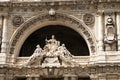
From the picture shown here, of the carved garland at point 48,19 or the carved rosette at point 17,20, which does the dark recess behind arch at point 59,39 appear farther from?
the carved rosette at point 17,20

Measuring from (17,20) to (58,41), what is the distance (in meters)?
2.60

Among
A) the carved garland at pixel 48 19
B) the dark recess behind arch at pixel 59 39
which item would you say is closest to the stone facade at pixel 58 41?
the carved garland at pixel 48 19

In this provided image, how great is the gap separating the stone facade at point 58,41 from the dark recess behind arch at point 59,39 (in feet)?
1.03

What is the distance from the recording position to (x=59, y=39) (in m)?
18.4

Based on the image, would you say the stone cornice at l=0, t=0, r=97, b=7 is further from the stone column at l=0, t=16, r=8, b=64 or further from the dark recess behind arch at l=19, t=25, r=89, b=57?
the dark recess behind arch at l=19, t=25, r=89, b=57

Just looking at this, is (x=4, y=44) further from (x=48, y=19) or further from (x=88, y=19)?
(x=88, y=19)

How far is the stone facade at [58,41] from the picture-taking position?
16922mm

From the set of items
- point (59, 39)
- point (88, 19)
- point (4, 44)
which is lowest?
point (4, 44)

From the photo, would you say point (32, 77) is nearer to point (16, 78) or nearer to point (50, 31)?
point (16, 78)

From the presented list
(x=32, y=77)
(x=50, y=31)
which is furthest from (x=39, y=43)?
(x=32, y=77)

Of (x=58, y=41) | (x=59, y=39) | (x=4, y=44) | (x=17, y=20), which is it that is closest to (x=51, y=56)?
(x=58, y=41)

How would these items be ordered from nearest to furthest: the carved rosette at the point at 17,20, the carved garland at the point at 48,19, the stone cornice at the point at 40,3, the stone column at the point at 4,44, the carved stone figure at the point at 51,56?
the carved stone figure at the point at 51,56
the stone column at the point at 4,44
the carved garland at the point at 48,19
the stone cornice at the point at 40,3
the carved rosette at the point at 17,20

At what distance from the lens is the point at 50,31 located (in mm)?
18656

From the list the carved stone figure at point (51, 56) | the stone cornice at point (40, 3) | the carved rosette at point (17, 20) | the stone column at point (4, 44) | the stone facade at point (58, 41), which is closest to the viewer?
the stone facade at point (58, 41)
